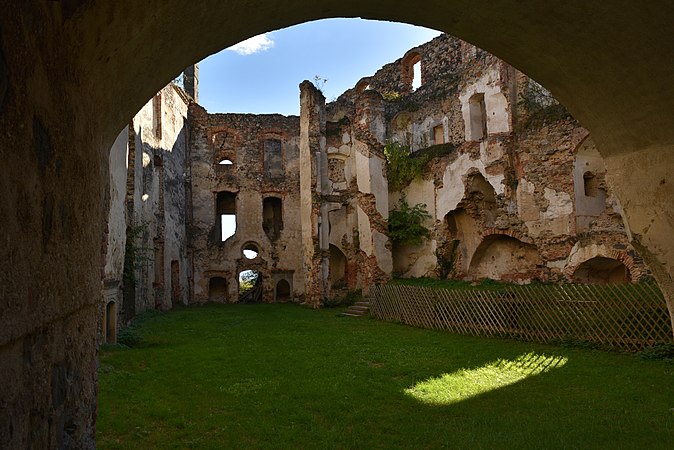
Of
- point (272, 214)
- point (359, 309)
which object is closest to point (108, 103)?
point (359, 309)

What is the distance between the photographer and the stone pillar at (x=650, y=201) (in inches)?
120

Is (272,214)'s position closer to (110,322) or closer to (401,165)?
(401,165)

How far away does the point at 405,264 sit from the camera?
67.7 ft

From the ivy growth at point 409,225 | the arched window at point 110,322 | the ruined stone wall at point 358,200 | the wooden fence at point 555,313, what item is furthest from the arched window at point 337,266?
the arched window at point 110,322

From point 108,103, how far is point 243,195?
72.2 ft

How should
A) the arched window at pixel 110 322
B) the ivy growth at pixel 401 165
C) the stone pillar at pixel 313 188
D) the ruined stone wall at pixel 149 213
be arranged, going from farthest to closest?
1. the ivy growth at pixel 401 165
2. the stone pillar at pixel 313 188
3. the ruined stone wall at pixel 149 213
4. the arched window at pixel 110 322

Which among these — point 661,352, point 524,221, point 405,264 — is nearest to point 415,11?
point 661,352

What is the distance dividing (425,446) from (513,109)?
52.0 feet

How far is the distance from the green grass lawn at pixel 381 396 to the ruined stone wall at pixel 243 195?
12.5 meters

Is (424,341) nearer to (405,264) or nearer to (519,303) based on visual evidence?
(519,303)

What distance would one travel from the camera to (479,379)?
284 inches

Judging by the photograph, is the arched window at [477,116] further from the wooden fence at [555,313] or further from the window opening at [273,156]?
the window opening at [273,156]

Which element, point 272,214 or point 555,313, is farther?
point 272,214

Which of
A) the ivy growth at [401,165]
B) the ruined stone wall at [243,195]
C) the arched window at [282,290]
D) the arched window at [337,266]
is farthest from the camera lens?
the arched window at [282,290]
